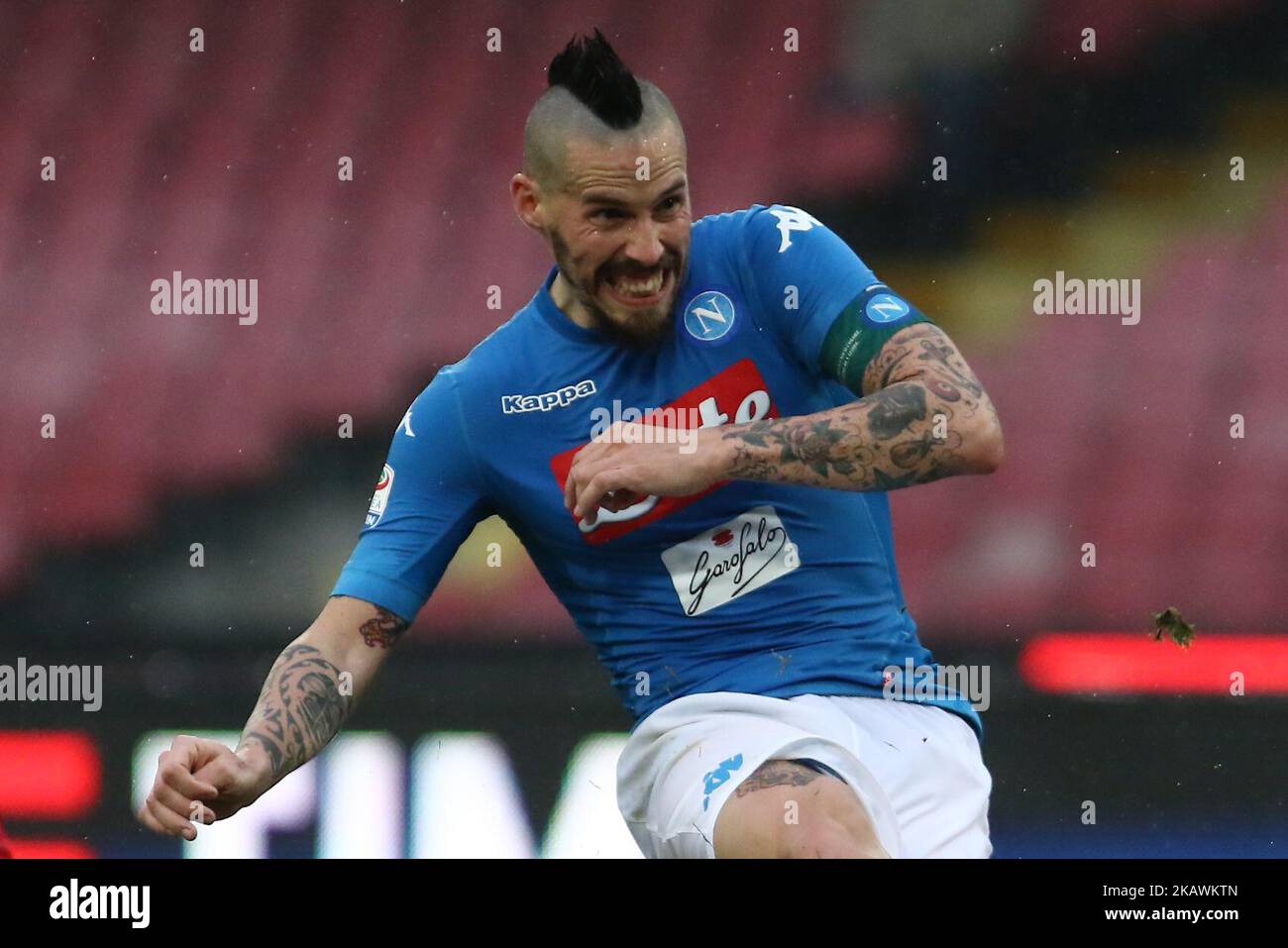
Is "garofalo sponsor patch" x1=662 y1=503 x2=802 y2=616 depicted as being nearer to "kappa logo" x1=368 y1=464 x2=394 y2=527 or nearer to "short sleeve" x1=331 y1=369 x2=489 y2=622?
"short sleeve" x1=331 y1=369 x2=489 y2=622

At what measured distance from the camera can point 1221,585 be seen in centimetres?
570

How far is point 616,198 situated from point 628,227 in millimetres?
52

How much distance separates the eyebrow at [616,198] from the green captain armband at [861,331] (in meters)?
0.35

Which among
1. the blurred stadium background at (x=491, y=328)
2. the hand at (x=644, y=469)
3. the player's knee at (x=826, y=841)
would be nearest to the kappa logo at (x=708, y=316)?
the hand at (x=644, y=469)

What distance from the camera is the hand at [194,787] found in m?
2.67

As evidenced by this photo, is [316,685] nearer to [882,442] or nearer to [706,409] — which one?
[706,409]

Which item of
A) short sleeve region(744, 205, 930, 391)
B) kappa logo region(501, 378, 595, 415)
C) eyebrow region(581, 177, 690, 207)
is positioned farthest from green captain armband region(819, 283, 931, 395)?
kappa logo region(501, 378, 595, 415)

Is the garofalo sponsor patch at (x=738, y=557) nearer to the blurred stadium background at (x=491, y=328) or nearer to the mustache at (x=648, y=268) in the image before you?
the mustache at (x=648, y=268)

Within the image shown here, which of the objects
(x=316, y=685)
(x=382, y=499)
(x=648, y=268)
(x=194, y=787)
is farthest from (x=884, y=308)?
(x=194, y=787)

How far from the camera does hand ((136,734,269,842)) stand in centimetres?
267

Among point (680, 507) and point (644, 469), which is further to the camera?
point (680, 507)

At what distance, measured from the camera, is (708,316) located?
329cm

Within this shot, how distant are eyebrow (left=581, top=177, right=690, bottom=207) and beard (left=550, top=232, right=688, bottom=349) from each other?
102 mm
